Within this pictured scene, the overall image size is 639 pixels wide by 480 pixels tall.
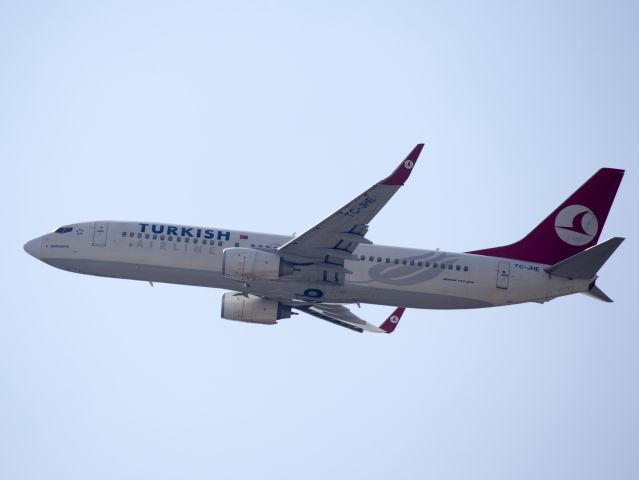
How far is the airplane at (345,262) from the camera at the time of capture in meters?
51.0

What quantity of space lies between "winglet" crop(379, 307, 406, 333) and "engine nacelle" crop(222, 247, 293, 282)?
13594mm

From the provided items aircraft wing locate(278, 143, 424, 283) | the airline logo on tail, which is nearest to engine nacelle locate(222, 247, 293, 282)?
aircraft wing locate(278, 143, 424, 283)

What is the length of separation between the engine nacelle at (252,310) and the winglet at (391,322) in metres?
8.37

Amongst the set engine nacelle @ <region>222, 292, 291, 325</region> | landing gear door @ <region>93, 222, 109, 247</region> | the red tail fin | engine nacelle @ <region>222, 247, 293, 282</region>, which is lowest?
engine nacelle @ <region>222, 292, 291, 325</region>

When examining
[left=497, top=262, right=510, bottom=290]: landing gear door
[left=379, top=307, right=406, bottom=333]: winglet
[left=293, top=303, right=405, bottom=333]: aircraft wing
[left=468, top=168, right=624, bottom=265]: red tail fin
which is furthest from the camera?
[left=379, top=307, right=406, bottom=333]: winglet

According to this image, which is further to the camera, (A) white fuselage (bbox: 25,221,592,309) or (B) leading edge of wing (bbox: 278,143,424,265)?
(A) white fuselage (bbox: 25,221,592,309)

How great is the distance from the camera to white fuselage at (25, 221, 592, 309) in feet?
174

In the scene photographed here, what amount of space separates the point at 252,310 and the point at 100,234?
31.4ft

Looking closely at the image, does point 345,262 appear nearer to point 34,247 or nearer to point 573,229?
point 573,229

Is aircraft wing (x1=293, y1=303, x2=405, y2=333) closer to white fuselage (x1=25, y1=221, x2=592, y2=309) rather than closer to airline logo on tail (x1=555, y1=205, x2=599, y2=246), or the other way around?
white fuselage (x1=25, y1=221, x2=592, y2=309)

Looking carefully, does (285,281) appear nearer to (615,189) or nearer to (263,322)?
(263,322)

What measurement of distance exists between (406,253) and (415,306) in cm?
292

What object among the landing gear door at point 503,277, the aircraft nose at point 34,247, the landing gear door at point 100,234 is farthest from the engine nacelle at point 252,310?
the landing gear door at point 503,277

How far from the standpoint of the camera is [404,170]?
4547cm
